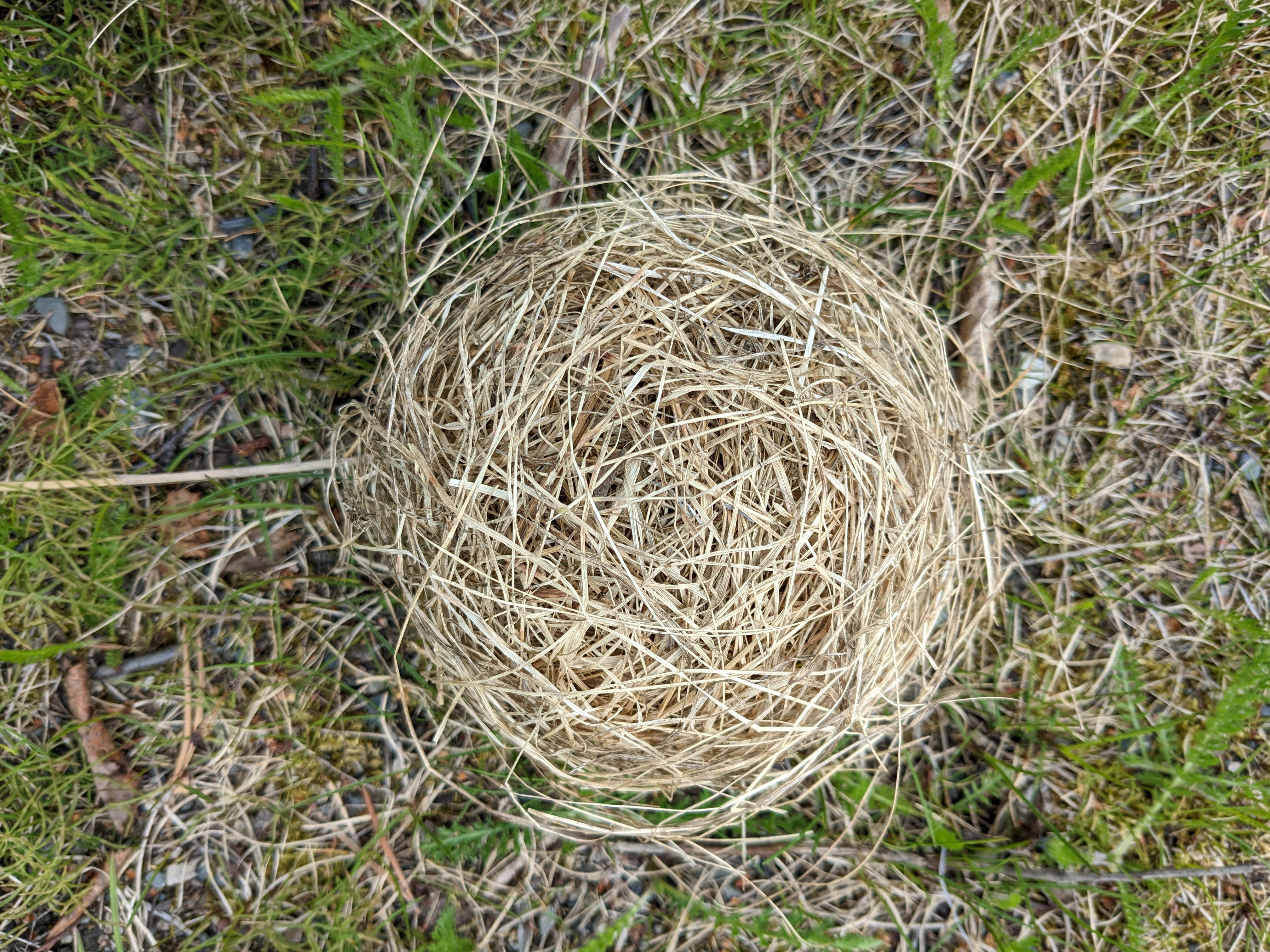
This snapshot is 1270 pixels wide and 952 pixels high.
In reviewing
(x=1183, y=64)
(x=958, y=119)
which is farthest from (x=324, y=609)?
(x=1183, y=64)

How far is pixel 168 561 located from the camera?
1.62m

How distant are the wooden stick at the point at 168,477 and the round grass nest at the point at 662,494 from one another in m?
0.30

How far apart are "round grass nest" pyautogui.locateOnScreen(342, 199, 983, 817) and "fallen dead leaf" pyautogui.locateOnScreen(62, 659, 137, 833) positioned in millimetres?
830

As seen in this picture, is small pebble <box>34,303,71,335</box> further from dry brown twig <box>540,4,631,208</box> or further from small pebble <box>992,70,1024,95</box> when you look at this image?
small pebble <box>992,70,1024,95</box>

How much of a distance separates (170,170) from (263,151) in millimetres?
210

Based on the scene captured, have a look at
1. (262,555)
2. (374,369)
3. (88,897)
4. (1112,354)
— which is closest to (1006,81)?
(1112,354)

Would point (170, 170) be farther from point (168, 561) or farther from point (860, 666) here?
point (860, 666)

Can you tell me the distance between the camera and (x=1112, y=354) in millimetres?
1763

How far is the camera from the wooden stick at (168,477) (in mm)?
1571

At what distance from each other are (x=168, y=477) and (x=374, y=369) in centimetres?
49

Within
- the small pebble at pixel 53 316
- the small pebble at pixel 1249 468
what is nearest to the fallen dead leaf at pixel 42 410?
the small pebble at pixel 53 316

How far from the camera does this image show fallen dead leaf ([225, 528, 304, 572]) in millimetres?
1634

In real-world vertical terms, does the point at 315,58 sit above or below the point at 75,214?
above

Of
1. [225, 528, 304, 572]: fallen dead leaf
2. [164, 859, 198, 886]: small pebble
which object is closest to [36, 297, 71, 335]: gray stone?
[225, 528, 304, 572]: fallen dead leaf
